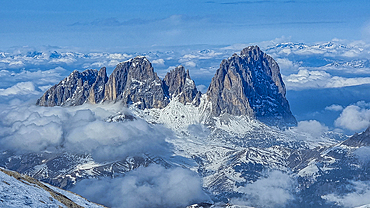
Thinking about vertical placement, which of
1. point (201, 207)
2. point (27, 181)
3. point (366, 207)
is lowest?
point (201, 207)

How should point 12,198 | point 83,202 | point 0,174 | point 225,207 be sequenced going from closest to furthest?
point 12,198
point 0,174
point 83,202
point 225,207

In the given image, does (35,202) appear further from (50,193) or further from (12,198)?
(50,193)

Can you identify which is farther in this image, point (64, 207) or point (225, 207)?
point (225, 207)

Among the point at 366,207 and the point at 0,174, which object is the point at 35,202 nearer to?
the point at 0,174

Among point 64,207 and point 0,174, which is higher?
point 0,174

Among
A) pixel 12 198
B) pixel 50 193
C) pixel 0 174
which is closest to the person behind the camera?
pixel 12 198

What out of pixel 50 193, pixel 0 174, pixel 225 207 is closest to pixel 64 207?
pixel 50 193

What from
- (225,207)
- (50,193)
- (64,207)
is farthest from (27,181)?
(225,207)
